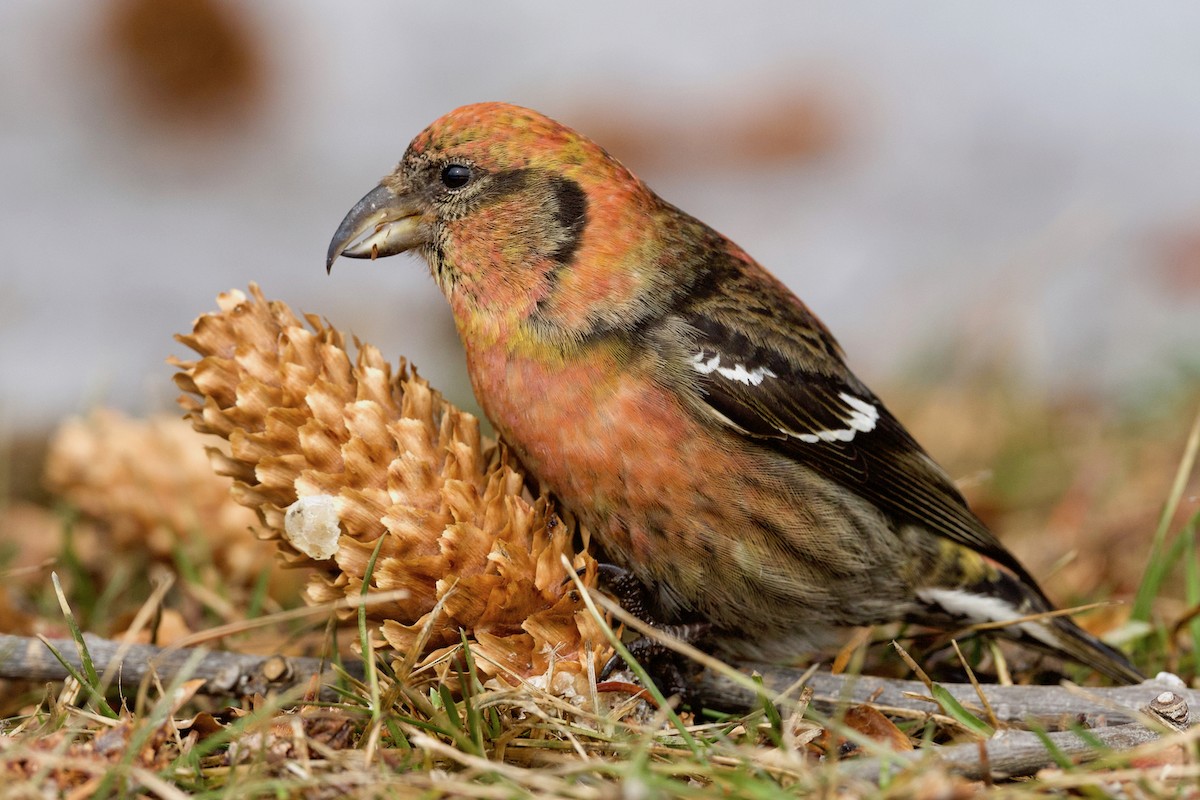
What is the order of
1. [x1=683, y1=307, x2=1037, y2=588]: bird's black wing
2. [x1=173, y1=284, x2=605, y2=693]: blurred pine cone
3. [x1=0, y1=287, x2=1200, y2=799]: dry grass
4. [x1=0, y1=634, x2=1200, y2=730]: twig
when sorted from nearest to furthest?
[x1=0, y1=287, x2=1200, y2=799]: dry grass
[x1=173, y1=284, x2=605, y2=693]: blurred pine cone
[x1=0, y1=634, x2=1200, y2=730]: twig
[x1=683, y1=307, x2=1037, y2=588]: bird's black wing

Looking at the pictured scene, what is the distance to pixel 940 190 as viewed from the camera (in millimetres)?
8062

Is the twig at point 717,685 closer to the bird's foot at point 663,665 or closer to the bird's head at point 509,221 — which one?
the bird's foot at point 663,665

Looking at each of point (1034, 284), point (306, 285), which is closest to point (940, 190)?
point (1034, 284)

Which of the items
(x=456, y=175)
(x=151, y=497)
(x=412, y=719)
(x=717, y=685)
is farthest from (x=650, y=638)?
(x=151, y=497)

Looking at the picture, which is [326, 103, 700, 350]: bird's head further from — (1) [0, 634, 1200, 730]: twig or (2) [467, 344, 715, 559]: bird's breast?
(1) [0, 634, 1200, 730]: twig

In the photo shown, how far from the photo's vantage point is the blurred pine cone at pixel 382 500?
2.02m

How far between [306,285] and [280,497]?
4.61m

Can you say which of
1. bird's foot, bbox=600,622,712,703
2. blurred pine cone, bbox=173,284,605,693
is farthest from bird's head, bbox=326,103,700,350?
bird's foot, bbox=600,622,712,703

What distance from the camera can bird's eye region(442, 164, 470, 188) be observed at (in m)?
2.62

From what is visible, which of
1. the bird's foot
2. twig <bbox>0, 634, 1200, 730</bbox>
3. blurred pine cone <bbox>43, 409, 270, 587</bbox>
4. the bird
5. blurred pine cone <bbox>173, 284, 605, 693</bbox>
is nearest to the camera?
blurred pine cone <bbox>173, 284, 605, 693</bbox>

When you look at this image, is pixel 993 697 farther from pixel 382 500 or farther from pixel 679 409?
pixel 382 500

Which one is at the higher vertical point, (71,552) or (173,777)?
(173,777)

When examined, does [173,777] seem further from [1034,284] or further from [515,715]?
[1034,284]

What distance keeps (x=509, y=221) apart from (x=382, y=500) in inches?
32.7
